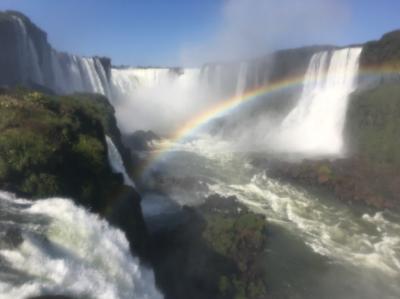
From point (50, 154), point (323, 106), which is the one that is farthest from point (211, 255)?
point (323, 106)

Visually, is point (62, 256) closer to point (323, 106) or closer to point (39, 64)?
point (323, 106)

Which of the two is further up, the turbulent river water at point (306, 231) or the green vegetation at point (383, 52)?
the green vegetation at point (383, 52)

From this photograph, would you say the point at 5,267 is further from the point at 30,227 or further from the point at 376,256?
the point at 376,256

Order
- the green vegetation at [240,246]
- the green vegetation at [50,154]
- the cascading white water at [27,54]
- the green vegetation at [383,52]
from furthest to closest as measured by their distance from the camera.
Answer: the cascading white water at [27,54]
the green vegetation at [383,52]
the green vegetation at [240,246]
the green vegetation at [50,154]

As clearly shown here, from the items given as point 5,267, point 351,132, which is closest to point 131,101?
point 351,132

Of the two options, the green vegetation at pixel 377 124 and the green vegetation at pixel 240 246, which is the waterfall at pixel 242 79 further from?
the green vegetation at pixel 240 246

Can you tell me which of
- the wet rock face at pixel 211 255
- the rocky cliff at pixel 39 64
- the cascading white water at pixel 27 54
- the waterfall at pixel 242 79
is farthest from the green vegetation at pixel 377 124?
the cascading white water at pixel 27 54
